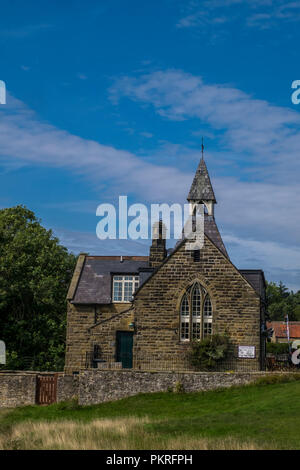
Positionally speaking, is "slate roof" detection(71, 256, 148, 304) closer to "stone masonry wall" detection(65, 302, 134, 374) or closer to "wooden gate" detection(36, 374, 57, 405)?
"stone masonry wall" detection(65, 302, 134, 374)

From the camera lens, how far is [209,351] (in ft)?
119

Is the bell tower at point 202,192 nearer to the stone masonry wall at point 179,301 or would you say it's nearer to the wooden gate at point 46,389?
the stone masonry wall at point 179,301

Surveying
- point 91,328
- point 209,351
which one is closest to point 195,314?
point 209,351

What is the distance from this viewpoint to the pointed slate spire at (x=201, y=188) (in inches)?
1710

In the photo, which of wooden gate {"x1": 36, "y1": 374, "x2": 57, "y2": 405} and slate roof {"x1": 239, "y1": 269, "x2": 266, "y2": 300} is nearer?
wooden gate {"x1": 36, "y1": 374, "x2": 57, "y2": 405}

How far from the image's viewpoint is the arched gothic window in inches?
1467

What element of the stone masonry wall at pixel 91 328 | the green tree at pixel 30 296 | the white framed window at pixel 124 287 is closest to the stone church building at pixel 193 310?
the stone masonry wall at pixel 91 328

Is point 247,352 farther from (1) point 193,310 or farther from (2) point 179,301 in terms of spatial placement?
(2) point 179,301

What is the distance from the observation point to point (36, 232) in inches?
2164

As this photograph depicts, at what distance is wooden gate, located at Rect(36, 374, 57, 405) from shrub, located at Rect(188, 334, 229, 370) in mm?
7751

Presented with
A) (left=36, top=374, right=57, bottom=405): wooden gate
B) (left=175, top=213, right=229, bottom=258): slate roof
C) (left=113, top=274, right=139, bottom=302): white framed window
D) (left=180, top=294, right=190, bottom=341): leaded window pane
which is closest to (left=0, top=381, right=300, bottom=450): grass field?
(left=36, top=374, right=57, bottom=405): wooden gate

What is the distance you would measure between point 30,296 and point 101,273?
10.4 metres

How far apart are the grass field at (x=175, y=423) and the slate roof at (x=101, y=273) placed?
9492 millimetres

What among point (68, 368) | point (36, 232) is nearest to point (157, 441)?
point (68, 368)
